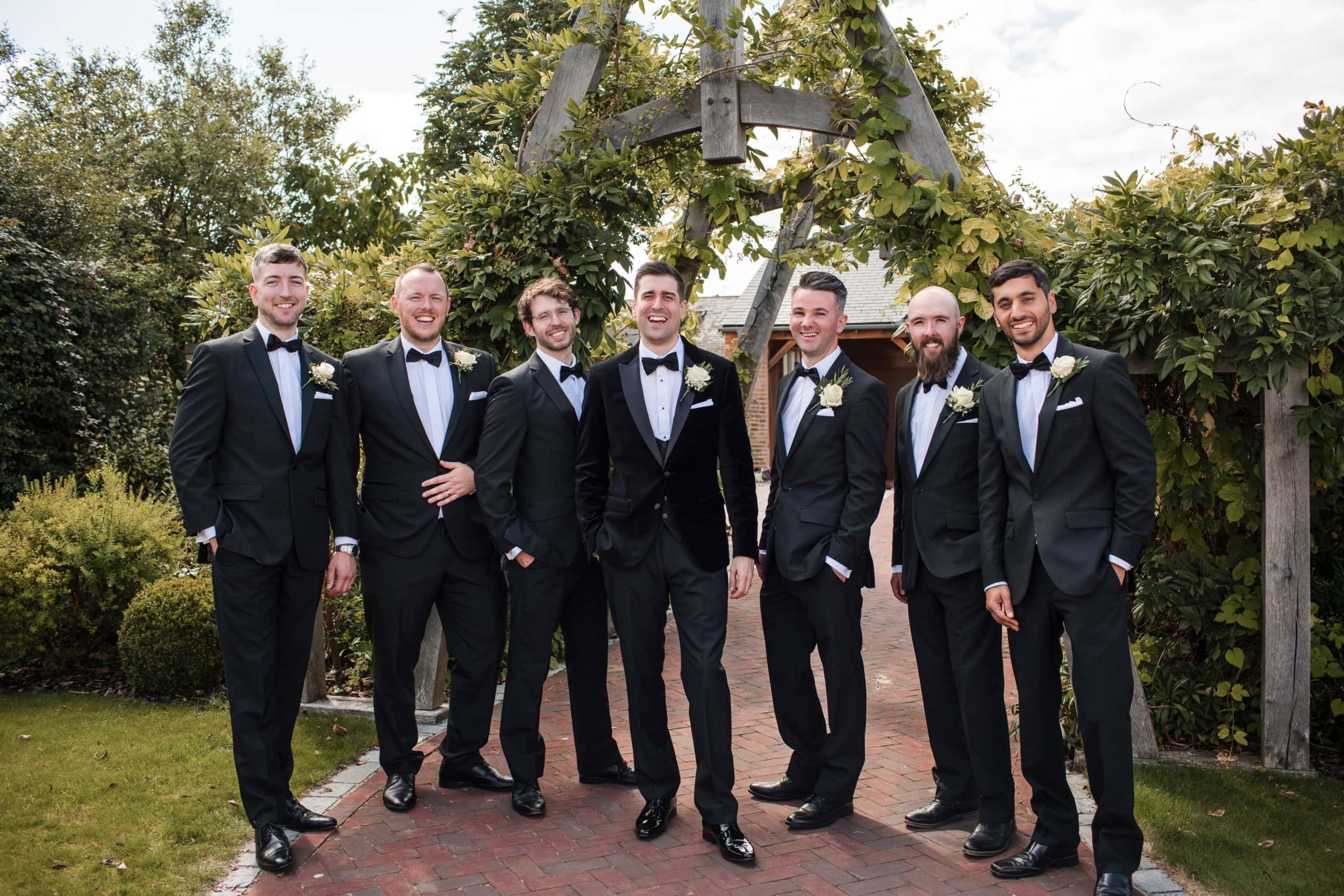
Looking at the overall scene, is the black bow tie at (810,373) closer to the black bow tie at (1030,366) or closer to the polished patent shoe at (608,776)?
the black bow tie at (1030,366)

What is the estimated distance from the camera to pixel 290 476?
4.00 metres

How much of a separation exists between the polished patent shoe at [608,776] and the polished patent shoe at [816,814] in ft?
2.64

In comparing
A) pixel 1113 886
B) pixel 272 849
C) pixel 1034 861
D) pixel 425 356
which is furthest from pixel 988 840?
pixel 425 356

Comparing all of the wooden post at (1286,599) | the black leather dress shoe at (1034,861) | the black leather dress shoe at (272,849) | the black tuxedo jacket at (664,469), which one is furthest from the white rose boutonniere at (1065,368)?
the black leather dress shoe at (272,849)

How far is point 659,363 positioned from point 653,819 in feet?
5.89

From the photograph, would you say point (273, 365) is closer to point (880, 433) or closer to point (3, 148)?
point (880, 433)

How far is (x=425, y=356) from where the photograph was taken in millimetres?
4367

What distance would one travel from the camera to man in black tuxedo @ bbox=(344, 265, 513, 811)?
429cm

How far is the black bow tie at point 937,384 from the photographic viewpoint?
13.3 ft

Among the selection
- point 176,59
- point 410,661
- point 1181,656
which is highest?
point 176,59

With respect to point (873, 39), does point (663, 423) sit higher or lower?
lower

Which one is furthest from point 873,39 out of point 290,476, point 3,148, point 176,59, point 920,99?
point 176,59

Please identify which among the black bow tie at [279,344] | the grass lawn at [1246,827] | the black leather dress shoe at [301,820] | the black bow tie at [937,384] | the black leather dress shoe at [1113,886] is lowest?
the grass lawn at [1246,827]

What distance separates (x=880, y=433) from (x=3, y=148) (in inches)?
491
